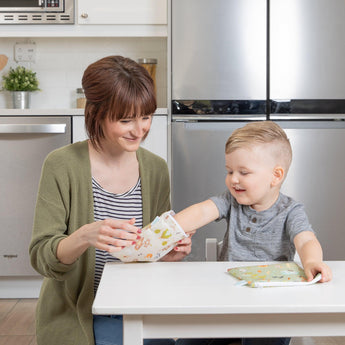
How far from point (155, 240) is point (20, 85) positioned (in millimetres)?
2670

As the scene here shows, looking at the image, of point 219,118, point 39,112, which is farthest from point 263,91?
point 39,112

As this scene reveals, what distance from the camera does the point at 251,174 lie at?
1429mm

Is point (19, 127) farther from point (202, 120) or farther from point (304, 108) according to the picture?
point (304, 108)

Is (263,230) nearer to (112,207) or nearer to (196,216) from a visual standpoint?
(196,216)

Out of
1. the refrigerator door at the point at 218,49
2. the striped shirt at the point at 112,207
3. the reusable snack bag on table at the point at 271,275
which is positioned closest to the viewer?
the reusable snack bag on table at the point at 271,275

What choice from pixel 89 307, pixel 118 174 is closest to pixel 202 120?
pixel 118 174

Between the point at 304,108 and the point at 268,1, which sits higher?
the point at 268,1

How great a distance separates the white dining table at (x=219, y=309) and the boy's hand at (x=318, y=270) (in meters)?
0.04

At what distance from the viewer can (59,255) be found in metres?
1.36

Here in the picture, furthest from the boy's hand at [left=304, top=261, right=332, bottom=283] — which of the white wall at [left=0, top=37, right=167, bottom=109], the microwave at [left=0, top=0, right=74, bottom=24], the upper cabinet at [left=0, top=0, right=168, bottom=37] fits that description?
the white wall at [left=0, top=37, right=167, bottom=109]

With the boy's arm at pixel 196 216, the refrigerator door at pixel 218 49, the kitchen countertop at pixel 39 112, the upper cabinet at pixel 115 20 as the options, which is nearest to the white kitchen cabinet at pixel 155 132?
the kitchen countertop at pixel 39 112

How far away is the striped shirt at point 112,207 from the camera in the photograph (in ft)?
5.07

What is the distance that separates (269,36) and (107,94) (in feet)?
6.04

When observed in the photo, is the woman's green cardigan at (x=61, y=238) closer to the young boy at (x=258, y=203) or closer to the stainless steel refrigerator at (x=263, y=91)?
the young boy at (x=258, y=203)
